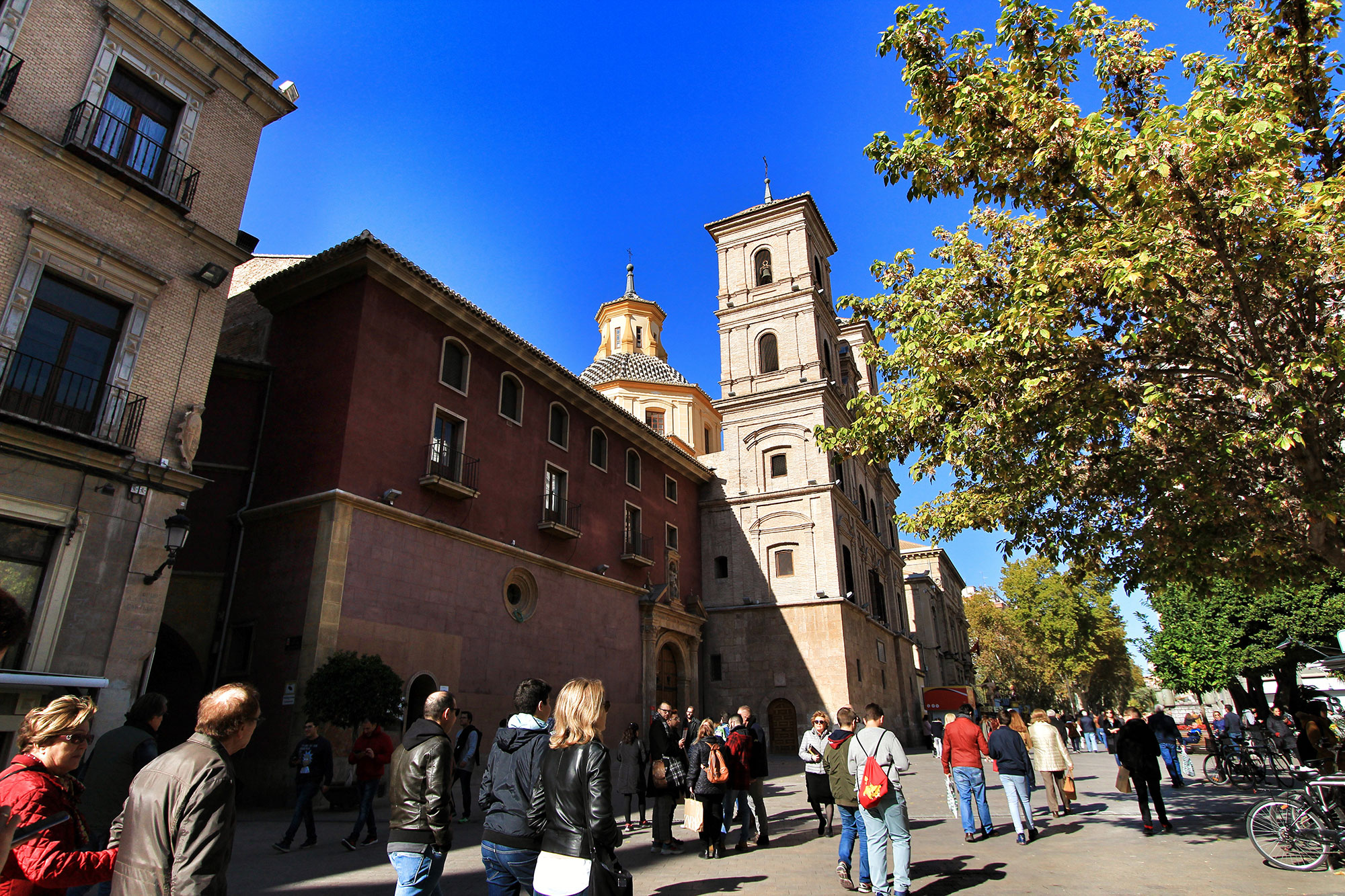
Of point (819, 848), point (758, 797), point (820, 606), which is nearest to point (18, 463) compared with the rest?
point (758, 797)

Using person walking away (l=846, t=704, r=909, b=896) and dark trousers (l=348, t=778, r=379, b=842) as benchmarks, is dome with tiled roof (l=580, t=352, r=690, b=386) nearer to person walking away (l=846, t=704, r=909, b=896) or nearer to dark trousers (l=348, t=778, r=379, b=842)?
dark trousers (l=348, t=778, r=379, b=842)

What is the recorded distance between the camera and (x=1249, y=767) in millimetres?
14906

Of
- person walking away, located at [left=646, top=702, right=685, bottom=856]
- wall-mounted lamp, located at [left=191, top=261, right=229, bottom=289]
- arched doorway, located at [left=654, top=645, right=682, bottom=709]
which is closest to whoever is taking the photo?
person walking away, located at [left=646, top=702, right=685, bottom=856]

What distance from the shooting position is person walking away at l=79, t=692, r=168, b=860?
16.4 ft

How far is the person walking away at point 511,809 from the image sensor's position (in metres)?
4.43

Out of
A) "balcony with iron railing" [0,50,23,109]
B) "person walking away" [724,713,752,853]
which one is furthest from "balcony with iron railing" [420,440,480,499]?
"person walking away" [724,713,752,853]

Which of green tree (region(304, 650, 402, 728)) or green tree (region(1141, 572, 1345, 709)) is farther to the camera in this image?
green tree (region(1141, 572, 1345, 709))

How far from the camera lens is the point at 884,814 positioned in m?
7.10

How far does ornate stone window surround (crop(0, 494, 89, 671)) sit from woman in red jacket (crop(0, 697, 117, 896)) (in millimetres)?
9252

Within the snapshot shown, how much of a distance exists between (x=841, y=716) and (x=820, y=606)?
2044 centimetres

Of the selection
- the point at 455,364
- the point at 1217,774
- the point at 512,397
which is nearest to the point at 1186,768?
the point at 1217,774

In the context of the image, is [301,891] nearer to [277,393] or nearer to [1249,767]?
[277,393]

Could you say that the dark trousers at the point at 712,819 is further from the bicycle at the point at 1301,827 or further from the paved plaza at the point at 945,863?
the bicycle at the point at 1301,827

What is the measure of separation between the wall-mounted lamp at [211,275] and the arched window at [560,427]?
33.9ft
